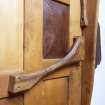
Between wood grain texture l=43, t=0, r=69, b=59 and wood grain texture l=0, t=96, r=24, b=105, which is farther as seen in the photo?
wood grain texture l=43, t=0, r=69, b=59

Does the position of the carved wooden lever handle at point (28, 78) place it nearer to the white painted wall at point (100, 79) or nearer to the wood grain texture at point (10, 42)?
the wood grain texture at point (10, 42)

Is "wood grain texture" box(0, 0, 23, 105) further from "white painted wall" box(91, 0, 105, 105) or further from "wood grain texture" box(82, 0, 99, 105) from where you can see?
"white painted wall" box(91, 0, 105, 105)

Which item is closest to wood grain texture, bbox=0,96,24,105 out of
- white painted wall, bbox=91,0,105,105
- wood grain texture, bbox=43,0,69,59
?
wood grain texture, bbox=43,0,69,59

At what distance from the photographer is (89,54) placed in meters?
0.81

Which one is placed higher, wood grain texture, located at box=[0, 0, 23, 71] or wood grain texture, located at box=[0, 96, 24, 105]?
wood grain texture, located at box=[0, 0, 23, 71]

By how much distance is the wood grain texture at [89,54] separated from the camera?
81cm

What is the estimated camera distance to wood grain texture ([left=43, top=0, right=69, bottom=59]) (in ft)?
1.99

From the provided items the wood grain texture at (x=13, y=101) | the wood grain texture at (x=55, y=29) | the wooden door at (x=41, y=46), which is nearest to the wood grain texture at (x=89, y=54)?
the wooden door at (x=41, y=46)

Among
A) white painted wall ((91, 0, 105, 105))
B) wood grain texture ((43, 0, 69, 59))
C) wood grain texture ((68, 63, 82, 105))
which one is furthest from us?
white painted wall ((91, 0, 105, 105))

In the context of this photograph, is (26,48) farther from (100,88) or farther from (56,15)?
(100,88)

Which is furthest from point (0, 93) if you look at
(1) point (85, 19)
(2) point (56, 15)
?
(1) point (85, 19)

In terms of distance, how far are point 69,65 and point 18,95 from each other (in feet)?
0.82

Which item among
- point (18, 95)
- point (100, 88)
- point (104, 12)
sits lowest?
point (100, 88)

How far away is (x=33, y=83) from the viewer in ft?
1.72
